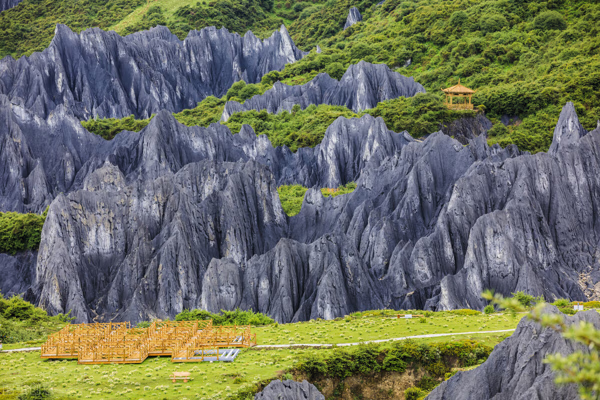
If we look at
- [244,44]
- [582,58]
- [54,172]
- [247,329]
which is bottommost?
[247,329]

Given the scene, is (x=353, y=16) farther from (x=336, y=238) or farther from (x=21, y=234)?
(x=336, y=238)

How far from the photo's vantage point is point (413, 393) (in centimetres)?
3062

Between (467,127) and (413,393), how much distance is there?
70644 mm

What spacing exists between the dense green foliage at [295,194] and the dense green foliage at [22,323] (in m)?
35.0

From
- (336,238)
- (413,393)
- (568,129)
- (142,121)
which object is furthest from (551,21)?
(413,393)

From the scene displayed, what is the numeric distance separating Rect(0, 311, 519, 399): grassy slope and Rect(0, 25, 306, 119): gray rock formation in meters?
79.3

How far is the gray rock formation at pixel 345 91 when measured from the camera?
116 meters

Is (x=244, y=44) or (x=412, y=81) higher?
(x=244, y=44)

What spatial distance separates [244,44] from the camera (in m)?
165

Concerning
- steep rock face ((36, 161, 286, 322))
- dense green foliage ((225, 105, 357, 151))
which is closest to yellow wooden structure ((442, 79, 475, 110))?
Answer: dense green foliage ((225, 105, 357, 151))

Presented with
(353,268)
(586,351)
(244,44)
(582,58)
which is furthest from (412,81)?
(586,351)

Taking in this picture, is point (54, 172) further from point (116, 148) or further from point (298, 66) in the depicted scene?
point (298, 66)

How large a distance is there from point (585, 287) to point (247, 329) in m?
29.8

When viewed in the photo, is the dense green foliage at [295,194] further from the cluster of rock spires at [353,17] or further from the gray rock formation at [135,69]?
the cluster of rock spires at [353,17]
